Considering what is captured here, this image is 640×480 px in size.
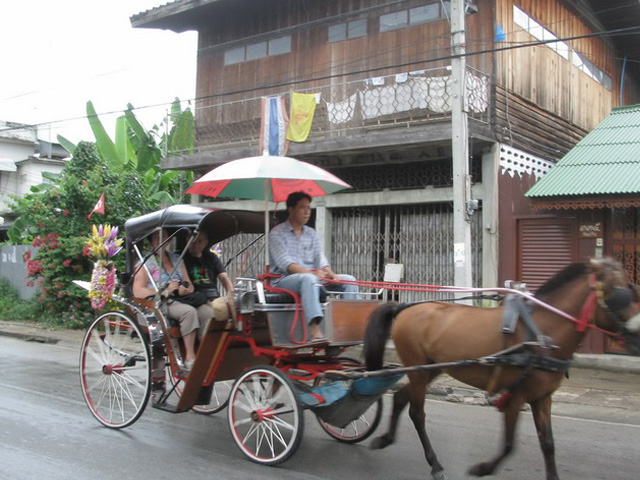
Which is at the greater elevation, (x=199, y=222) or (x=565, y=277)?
(x=199, y=222)

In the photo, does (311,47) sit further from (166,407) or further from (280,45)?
(166,407)

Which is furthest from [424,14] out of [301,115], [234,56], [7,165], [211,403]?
[7,165]

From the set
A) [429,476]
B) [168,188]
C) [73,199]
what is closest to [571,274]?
[429,476]

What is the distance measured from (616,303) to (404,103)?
9.02m

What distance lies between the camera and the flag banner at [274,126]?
44.3ft

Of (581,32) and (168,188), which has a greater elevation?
(581,32)

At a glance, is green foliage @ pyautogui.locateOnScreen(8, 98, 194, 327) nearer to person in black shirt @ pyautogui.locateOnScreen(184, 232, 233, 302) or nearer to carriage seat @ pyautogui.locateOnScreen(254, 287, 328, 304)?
person in black shirt @ pyautogui.locateOnScreen(184, 232, 233, 302)

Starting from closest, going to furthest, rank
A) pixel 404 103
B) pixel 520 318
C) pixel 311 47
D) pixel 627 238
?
pixel 520 318 → pixel 627 238 → pixel 404 103 → pixel 311 47

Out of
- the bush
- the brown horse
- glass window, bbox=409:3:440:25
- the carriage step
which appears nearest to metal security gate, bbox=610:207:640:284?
glass window, bbox=409:3:440:25

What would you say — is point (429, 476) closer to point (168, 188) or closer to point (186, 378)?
point (186, 378)

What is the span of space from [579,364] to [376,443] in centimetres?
637

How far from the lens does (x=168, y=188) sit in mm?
19625

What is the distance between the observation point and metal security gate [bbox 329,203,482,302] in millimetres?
12484

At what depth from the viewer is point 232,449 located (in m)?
5.49
